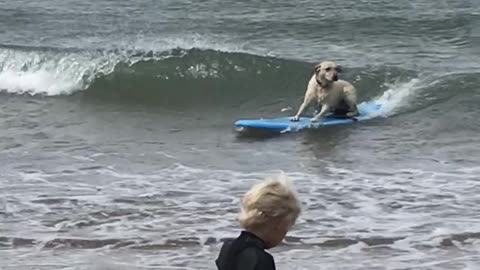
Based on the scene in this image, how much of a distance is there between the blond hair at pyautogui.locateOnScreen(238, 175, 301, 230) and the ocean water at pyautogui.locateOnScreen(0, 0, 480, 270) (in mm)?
3668

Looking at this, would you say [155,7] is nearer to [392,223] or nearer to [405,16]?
[405,16]

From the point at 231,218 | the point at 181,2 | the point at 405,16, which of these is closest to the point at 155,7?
the point at 181,2

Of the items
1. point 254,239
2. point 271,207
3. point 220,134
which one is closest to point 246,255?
point 254,239

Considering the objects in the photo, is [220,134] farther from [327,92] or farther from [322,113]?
[327,92]

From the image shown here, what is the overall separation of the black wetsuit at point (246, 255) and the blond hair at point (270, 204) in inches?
2.5

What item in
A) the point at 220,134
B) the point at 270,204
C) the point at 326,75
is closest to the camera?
the point at 270,204

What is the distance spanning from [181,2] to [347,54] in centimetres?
592

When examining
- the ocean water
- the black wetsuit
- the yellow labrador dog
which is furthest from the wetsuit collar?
the yellow labrador dog

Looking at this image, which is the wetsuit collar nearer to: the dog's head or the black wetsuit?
the black wetsuit

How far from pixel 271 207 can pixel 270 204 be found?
0.04ft

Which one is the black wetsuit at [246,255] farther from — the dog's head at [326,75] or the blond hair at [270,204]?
the dog's head at [326,75]

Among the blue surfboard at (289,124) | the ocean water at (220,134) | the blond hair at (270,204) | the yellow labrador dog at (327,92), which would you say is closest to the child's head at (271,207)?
the blond hair at (270,204)

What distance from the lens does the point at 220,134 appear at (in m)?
13.4

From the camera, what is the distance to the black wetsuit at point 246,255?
Result: 14.0 ft
